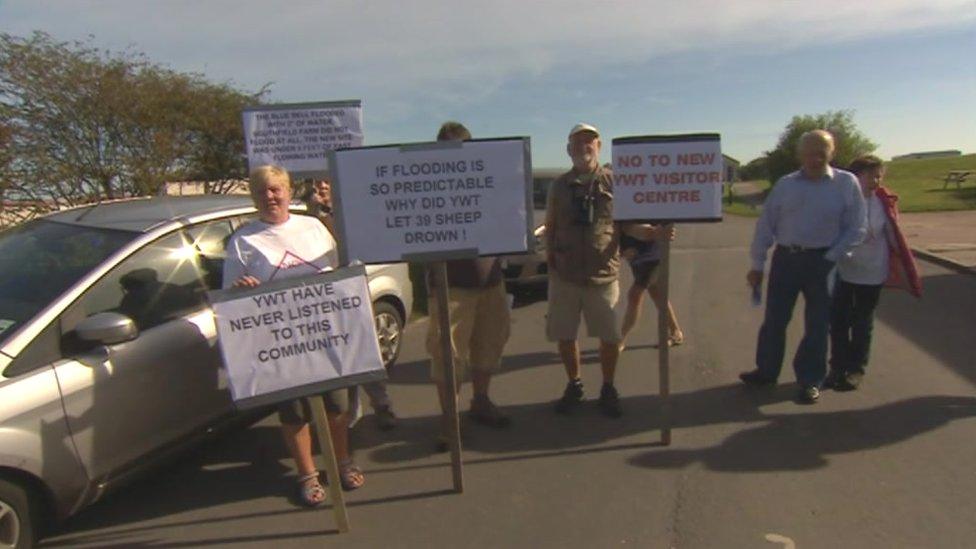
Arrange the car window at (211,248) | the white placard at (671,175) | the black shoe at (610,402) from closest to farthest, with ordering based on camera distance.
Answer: the white placard at (671,175)
the car window at (211,248)
the black shoe at (610,402)

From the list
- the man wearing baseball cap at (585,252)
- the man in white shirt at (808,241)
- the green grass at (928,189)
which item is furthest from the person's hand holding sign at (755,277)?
the green grass at (928,189)

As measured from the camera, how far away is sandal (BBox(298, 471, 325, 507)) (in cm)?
371

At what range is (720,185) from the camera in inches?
156

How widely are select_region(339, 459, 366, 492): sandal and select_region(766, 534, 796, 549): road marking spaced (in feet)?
7.21

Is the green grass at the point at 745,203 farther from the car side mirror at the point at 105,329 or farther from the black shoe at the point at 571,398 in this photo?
the car side mirror at the point at 105,329

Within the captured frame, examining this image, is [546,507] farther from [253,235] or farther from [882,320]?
[882,320]

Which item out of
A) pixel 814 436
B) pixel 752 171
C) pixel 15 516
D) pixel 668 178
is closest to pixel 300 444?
pixel 15 516

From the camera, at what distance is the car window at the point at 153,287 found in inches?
137

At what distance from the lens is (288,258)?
139 inches

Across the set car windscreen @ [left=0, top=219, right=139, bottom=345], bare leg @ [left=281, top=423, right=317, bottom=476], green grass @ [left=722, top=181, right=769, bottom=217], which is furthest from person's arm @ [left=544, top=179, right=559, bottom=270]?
green grass @ [left=722, top=181, right=769, bottom=217]

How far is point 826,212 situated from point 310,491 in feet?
12.3

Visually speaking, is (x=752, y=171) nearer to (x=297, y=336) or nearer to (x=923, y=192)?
(x=923, y=192)

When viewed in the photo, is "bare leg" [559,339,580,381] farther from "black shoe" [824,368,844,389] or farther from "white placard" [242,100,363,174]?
"white placard" [242,100,363,174]

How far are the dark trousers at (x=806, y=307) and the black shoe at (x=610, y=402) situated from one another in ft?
4.20
